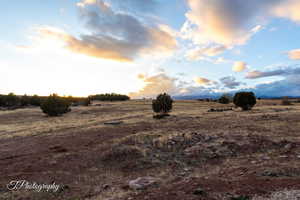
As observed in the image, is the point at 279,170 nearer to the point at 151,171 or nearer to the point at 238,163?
the point at 238,163

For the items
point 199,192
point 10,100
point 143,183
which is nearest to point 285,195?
point 199,192

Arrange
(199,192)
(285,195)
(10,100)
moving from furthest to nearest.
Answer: (10,100) < (199,192) < (285,195)

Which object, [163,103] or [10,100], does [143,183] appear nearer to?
[163,103]

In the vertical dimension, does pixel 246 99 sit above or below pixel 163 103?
above

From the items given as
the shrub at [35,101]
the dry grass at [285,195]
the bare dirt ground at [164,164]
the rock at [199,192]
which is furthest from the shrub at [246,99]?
the shrub at [35,101]

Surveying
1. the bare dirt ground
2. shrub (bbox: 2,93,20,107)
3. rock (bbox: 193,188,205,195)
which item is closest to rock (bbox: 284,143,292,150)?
the bare dirt ground

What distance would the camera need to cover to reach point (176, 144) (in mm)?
12000

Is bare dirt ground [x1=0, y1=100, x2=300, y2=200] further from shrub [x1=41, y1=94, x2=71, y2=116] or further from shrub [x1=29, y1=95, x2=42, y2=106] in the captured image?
shrub [x1=29, y1=95, x2=42, y2=106]

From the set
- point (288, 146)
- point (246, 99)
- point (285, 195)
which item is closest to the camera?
point (285, 195)

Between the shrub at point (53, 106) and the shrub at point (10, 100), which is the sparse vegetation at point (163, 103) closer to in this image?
the shrub at point (53, 106)

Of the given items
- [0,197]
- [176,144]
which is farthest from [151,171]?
[0,197]

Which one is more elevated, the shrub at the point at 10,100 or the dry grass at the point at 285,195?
the shrub at the point at 10,100

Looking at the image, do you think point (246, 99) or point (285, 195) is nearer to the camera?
point (285, 195)

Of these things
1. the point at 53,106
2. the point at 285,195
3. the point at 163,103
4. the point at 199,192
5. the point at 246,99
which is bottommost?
the point at 199,192
